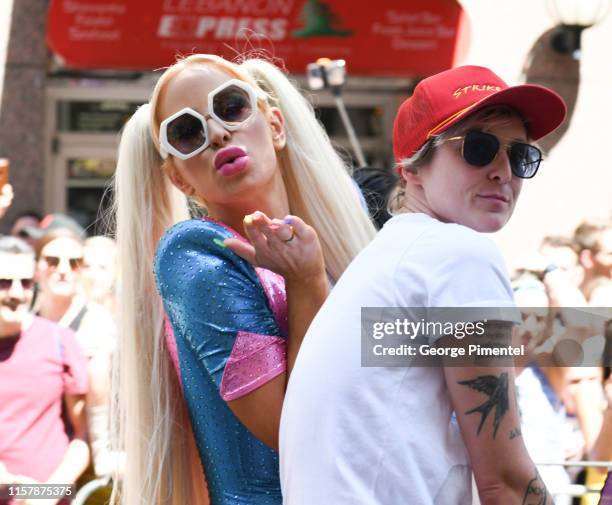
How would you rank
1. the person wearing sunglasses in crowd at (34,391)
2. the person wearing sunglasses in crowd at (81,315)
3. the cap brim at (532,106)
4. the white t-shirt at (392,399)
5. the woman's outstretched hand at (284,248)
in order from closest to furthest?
the white t-shirt at (392,399) < the cap brim at (532,106) < the woman's outstretched hand at (284,248) < the person wearing sunglasses in crowd at (34,391) < the person wearing sunglasses in crowd at (81,315)

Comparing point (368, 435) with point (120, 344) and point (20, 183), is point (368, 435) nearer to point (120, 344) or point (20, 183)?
point (120, 344)

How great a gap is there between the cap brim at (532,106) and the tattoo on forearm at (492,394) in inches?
15.9

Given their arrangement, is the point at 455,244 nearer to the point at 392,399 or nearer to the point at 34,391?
the point at 392,399

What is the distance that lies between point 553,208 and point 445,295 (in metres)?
8.02

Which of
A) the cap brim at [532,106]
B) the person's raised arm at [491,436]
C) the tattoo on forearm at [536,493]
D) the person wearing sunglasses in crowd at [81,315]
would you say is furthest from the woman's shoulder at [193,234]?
the person wearing sunglasses in crowd at [81,315]

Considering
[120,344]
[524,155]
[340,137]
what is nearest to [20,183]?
[340,137]

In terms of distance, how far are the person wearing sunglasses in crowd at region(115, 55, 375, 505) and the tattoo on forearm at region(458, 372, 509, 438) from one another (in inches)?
16.8

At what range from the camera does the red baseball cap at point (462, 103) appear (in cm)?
171

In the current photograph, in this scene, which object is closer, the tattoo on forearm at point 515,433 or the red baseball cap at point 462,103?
the tattoo on forearm at point 515,433

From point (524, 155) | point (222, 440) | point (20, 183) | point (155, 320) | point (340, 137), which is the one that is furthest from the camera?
point (340, 137)

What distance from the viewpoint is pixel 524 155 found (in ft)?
5.85

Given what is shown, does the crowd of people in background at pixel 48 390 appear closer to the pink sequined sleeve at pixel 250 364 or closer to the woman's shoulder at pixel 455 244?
the pink sequined sleeve at pixel 250 364

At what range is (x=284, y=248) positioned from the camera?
1.87 meters

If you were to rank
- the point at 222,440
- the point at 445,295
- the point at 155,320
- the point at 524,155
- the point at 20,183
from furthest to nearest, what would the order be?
1. the point at 20,183
2. the point at 155,320
3. the point at 222,440
4. the point at 524,155
5. the point at 445,295
